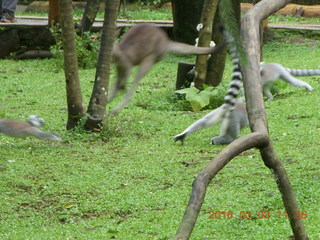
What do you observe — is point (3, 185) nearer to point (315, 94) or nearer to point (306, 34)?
point (315, 94)

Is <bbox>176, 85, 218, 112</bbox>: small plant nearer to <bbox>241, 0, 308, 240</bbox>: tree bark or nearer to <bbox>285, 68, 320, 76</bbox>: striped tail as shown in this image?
<bbox>285, 68, 320, 76</bbox>: striped tail

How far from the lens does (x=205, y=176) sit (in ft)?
8.38

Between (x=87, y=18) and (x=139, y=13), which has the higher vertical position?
(x=87, y=18)

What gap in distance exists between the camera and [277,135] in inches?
285

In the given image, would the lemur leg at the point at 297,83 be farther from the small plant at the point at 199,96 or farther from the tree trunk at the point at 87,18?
the tree trunk at the point at 87,18

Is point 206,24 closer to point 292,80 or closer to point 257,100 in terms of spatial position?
point 292,80

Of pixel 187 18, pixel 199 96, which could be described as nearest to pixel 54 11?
pixel 187 18

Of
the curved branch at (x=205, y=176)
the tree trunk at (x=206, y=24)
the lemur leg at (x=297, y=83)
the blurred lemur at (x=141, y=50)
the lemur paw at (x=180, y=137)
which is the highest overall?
the blurred lemur at (x=141, y=50)

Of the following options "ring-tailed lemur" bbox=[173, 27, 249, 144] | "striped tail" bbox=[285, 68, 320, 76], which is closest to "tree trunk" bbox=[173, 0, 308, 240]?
"ring-tailed lemur" bbox=[173, 27, 249, 144]

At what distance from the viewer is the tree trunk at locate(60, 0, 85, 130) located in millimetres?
7242

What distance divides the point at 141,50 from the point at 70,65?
418 centimetres

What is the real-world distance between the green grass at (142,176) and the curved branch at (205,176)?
5.61 feet

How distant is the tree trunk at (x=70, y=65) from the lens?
7242mm
